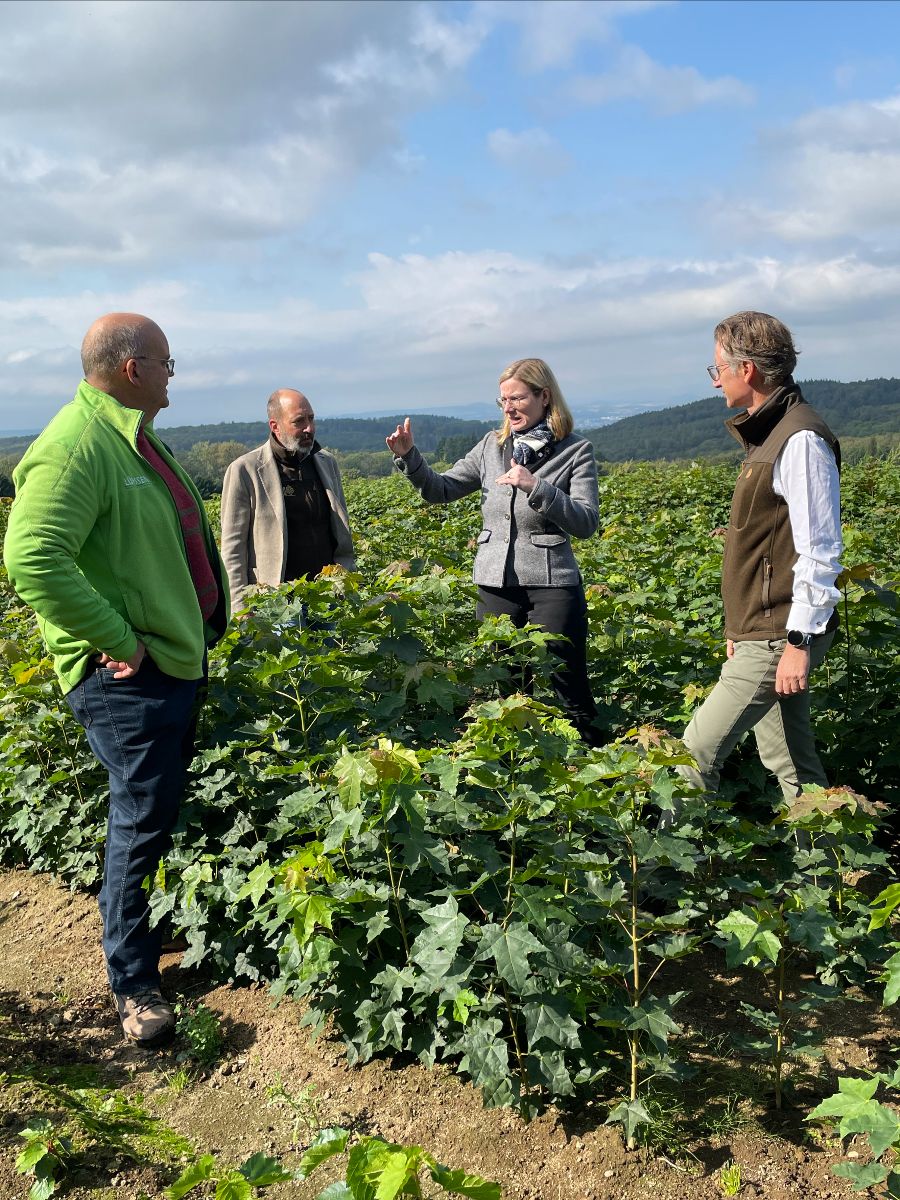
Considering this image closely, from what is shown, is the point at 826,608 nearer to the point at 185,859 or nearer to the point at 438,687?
the point at 438,687

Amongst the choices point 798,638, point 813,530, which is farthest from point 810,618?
point 813,530

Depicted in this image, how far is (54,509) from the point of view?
2588 millimetres

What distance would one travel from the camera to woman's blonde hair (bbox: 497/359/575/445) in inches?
162

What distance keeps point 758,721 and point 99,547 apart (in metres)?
2.27

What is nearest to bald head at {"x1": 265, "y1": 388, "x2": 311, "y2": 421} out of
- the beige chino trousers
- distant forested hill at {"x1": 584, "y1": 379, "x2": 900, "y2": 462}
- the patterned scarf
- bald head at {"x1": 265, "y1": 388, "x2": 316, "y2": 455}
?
bald head at {"x1": 265, "y1": 388, "x2": 316, "y2": 455}

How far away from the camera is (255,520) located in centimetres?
480

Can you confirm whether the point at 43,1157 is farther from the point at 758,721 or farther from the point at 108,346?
the point at 758,721

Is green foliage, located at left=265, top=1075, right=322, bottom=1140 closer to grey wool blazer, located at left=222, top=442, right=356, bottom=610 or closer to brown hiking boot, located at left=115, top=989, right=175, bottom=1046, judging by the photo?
brown hiking boot, located at left=115, top=989, right=175, bottom=1046

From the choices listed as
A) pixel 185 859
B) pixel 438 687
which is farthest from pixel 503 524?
pixel 185 859

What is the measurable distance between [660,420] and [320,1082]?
346ft

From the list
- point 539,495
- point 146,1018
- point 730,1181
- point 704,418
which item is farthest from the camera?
point 704,418

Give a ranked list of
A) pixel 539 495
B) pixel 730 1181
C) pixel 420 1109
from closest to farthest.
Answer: pixel 730 1181, pixel 420 1109, pixel 539 495

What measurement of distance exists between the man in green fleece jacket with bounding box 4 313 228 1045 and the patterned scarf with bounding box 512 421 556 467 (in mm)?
1643

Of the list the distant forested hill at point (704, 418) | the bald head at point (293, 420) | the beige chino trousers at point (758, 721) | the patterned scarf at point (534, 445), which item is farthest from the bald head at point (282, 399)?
the distant forested hill at point (704, 418)
